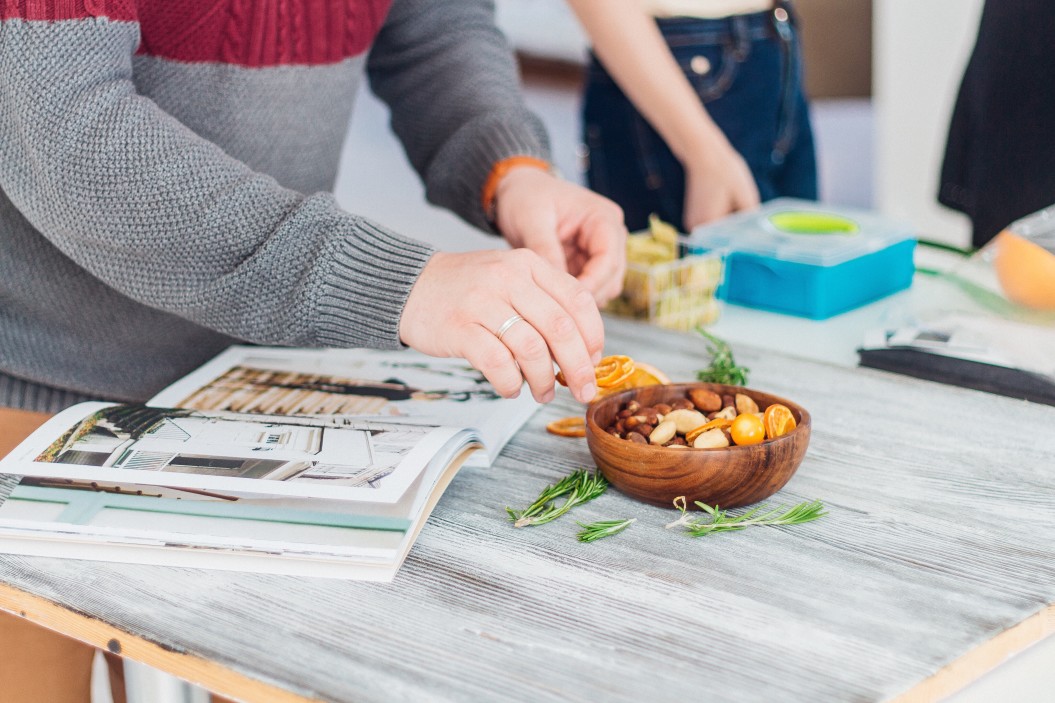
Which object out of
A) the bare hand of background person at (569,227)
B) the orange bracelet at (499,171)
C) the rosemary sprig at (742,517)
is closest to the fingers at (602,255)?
the bare hand of background person at (569,227)

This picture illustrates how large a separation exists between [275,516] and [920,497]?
1.59 ft

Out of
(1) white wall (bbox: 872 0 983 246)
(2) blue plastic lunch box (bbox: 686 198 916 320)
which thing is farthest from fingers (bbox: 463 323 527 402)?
(1) white wall (bbox: 872 0 983 246)

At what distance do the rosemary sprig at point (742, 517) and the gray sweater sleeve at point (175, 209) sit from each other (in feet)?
0.89

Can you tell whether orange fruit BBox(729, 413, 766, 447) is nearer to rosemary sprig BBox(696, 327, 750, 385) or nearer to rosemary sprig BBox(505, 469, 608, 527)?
rosemary sprig BBox(505, 469, 608, 527)

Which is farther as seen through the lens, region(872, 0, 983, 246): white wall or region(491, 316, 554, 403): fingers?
region(872, 0, 983, 246): white wall

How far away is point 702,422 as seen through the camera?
2.59 ft

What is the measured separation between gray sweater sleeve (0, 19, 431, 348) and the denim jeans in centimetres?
98

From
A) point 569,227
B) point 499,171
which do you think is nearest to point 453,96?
point 499,171

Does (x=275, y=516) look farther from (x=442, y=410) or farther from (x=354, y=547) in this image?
(x=442, y=410)

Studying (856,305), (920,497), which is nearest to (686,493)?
(920,497)

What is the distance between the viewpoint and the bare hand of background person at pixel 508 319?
0.79 meters

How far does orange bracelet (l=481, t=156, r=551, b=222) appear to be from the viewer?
1188mm

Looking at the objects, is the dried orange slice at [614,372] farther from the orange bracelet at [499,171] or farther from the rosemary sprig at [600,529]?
the orange bracelet at [499,171]

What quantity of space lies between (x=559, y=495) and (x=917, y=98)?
2.97 metres
